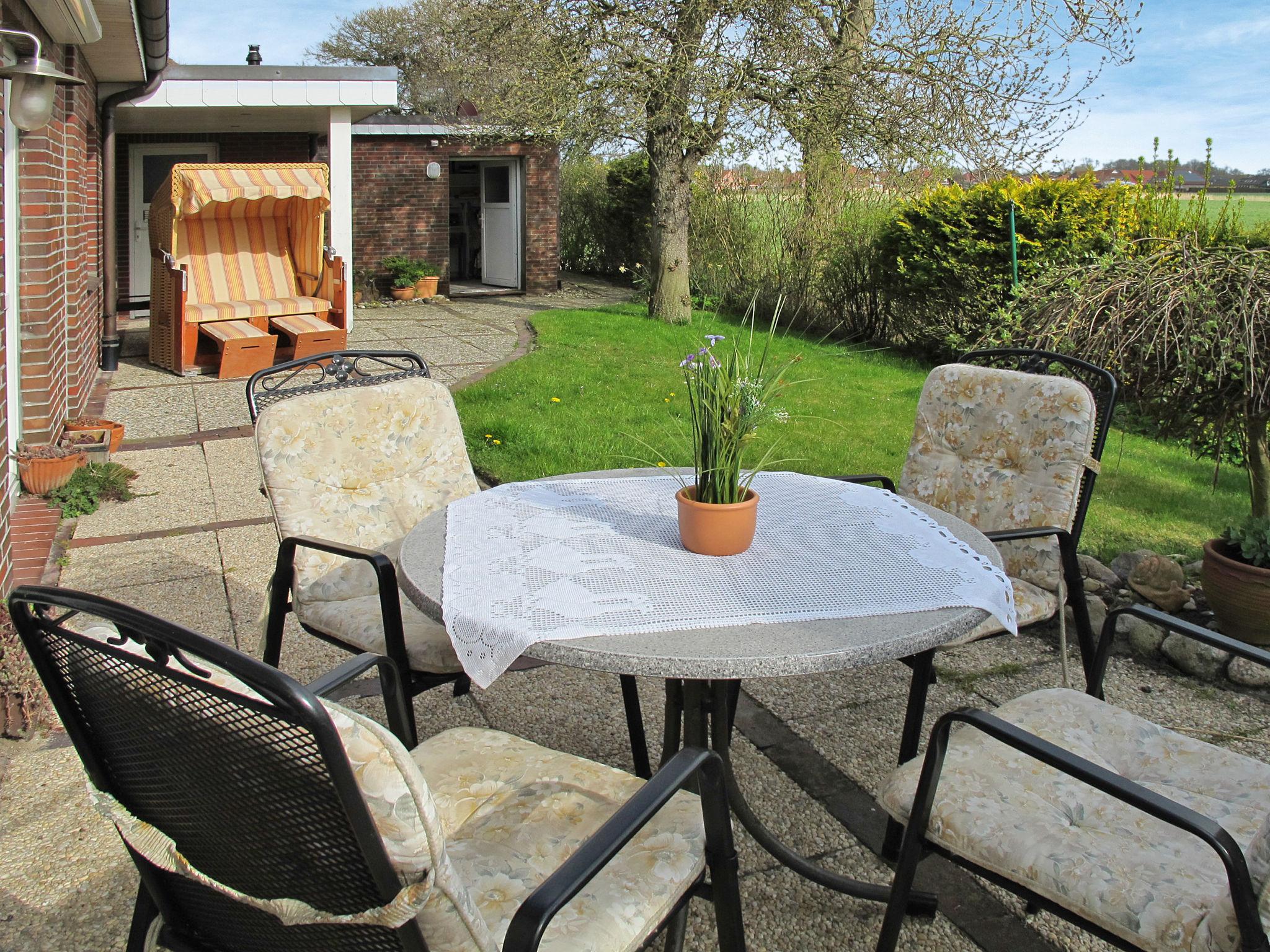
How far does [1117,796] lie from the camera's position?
1.58 m

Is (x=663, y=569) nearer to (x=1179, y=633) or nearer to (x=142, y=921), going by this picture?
(x=1179, y=633)

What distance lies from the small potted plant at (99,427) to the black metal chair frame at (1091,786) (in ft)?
18.6

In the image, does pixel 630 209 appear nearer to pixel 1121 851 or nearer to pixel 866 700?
pixel 866 700

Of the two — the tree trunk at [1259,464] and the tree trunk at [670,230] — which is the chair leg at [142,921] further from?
the tree trunk at [670,230]

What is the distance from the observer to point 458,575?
222 cm

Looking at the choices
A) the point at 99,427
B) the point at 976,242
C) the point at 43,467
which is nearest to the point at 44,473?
the point at 43,467

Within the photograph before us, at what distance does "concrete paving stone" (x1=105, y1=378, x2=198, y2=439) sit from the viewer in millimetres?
7066

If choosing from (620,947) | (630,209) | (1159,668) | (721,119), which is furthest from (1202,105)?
(620,947)

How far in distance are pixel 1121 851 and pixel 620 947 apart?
0.88m

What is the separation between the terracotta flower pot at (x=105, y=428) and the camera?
6.23 m

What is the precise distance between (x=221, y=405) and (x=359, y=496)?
17.4 ft

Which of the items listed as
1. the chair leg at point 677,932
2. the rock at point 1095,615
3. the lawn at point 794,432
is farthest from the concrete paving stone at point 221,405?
the chair leg at point 677,932

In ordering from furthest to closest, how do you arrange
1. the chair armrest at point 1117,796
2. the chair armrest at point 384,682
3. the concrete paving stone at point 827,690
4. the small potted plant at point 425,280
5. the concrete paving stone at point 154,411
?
the small potted plant at point 425,280, the concrete paving stone at point 154,411, the concrete paving stone at point 827,690, the chair armrest at point 384,682, the chair armrest at point 1117,796

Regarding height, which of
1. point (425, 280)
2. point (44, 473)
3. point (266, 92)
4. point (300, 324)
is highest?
Answer: point (266, 92)
